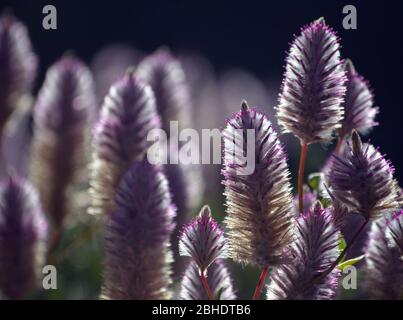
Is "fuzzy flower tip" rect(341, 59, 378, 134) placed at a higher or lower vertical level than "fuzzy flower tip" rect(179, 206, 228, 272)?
higher

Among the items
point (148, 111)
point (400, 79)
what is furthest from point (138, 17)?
point (148, 111)

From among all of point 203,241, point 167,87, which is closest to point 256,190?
point 203,241

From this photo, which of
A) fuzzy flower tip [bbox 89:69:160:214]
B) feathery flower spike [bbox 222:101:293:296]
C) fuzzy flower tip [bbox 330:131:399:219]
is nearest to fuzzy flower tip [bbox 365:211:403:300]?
fuzzy flower tip [bbox 330:131:399:219]

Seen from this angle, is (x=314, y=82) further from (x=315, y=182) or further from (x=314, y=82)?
(x=315, y=182)

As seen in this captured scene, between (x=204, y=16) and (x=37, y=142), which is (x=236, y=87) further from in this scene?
(x=204, y=16)

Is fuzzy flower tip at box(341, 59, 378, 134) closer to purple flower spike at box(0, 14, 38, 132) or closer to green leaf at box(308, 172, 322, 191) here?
green leaf at box(308, 172, 322, 191)

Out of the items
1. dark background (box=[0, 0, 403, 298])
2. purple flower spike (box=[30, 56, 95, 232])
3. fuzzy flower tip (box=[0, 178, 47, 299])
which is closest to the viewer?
fuzzy flower tip (box=[0, 178, 47, 299])
